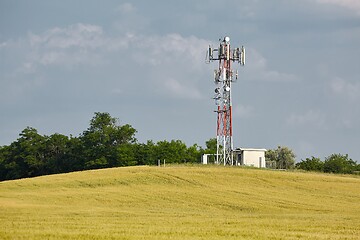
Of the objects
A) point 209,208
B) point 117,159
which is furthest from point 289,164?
point 209,208

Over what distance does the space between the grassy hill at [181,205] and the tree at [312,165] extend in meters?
36.2

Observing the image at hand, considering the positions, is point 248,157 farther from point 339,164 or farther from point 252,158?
point 339,164

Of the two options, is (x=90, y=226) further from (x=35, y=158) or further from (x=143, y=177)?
(x=35, y=158)

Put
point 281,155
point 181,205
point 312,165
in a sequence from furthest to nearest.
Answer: point 281,155, point 312,165, point 181,205

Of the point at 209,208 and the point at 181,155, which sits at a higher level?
the point at 181,155

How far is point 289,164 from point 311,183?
60740mm

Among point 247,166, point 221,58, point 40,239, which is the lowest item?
point 40,239

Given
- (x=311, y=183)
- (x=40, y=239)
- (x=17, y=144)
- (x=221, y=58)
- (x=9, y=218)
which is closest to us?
(x=40, y=239)

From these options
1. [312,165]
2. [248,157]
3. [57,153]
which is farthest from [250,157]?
[57,153]

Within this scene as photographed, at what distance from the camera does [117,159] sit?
120 meters

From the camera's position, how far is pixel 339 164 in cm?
12200

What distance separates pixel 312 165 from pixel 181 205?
218 ft

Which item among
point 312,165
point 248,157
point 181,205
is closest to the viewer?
point 181,205

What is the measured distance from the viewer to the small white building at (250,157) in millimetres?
93744
